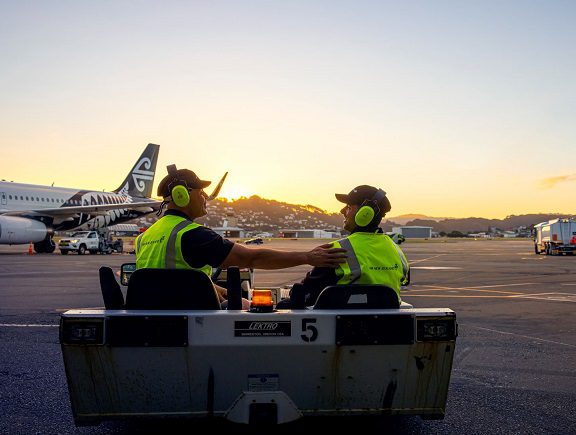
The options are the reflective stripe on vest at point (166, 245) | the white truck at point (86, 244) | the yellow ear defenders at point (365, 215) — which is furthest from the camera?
the white truck at point (86, 244)

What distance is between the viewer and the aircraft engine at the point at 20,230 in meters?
35.8

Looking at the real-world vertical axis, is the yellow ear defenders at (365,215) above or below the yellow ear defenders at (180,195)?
below

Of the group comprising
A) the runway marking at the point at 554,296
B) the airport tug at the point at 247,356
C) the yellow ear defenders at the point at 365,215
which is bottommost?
the runway marking at the point at 554,296

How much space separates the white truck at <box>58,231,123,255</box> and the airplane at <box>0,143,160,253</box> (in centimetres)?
118

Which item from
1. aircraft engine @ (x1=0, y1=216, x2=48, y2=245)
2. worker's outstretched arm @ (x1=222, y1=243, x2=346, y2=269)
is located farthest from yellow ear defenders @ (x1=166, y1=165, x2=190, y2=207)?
aircraft engine @ (x1=0, y1=216, x2=48, y2=245)

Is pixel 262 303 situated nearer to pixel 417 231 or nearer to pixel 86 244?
pixel 86 244

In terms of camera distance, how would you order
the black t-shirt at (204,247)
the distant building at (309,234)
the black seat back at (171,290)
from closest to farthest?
1. the black seat back at (171,290)
2. the black t-shirt at (204,247)
3. the distant building at (309,234)

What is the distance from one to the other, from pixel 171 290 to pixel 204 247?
0.35m

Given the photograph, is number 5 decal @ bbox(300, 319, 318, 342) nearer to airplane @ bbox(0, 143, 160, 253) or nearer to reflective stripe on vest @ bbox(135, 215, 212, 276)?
reflective stripe on vest @ bbox(135, 215, 212, 276)

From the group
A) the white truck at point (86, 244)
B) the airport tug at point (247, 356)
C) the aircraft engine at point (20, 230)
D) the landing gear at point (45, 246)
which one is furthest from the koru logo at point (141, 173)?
the airport tug at point (247, 356)

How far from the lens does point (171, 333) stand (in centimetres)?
338

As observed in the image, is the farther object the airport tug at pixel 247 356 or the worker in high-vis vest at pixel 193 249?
the worker in high-vis vest at pixel 193 249

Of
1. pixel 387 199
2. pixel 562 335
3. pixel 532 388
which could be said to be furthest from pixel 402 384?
pixel 562 335

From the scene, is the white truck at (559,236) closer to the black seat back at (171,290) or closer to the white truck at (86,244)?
the white truck at (86,244)
